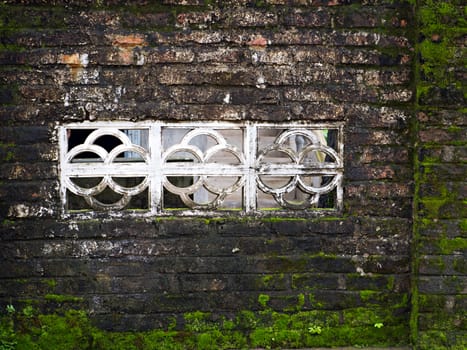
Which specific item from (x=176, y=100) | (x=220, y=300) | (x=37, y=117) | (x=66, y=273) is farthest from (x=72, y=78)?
(x=220, y=300)

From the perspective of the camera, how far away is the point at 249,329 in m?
4.43

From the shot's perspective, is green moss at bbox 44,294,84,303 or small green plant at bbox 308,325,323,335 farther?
small green plant at bbox 308,325,323,335

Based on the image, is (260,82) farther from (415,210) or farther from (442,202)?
(442,202)

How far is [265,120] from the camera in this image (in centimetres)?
440

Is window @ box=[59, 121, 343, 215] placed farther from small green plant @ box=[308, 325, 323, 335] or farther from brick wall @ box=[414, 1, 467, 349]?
small green plant @ box=[308, 325, 323, 335]

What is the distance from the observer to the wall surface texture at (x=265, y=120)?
428cm

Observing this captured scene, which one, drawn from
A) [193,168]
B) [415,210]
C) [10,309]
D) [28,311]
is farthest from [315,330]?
[10,309]

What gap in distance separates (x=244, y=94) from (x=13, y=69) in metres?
1.86

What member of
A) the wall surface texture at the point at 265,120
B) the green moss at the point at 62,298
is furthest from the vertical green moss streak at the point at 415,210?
the green moss at the point at 62,298

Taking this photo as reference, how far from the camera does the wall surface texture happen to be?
428 cm

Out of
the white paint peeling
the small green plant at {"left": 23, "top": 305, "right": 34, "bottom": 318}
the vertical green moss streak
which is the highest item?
the white paint peeling

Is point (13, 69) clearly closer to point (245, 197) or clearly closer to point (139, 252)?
point (139, 252)

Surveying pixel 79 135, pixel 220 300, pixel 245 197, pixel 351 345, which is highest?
pixel 79 135

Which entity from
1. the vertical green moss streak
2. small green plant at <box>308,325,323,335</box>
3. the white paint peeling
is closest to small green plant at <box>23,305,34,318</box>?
small green plant at <box>308,325,323,335</box>
